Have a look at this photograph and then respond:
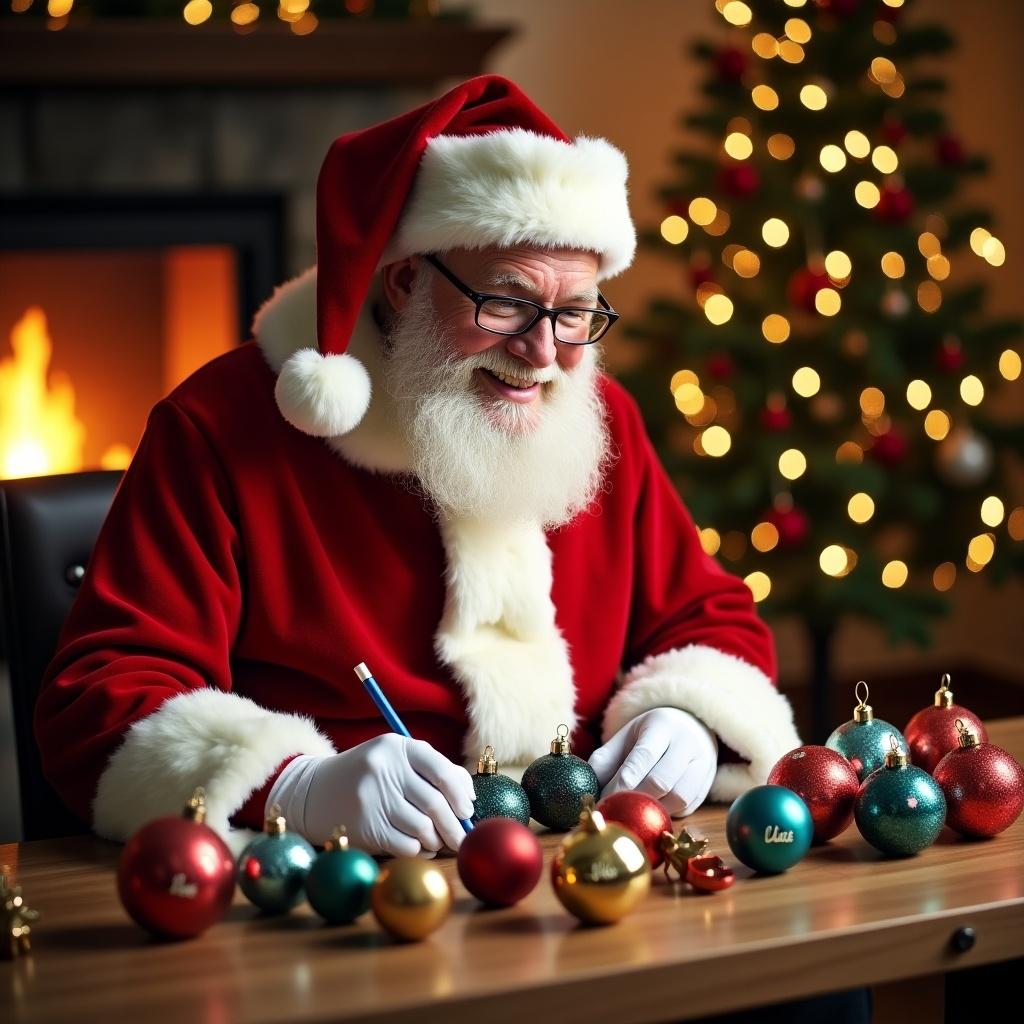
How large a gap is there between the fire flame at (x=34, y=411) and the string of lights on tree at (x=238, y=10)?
31.9 inches

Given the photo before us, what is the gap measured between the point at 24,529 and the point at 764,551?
2.35 metres

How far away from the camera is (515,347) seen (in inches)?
64.2

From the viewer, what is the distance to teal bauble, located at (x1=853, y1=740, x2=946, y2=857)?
121 cm

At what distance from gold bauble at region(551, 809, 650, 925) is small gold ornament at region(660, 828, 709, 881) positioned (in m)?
0.09

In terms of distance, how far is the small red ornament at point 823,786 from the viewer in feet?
4.13

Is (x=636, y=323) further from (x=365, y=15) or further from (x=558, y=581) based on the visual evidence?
(x=558, y=581)

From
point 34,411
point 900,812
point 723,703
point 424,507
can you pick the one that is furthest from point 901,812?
point 34,411

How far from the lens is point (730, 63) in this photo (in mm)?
3699

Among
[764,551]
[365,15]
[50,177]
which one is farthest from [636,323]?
[50,177]

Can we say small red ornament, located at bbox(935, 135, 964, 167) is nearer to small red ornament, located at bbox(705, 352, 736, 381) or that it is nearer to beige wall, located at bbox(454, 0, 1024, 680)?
beige wall, located at bbox(454, 0, 1024, 680)

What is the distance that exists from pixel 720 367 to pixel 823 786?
8.03ft

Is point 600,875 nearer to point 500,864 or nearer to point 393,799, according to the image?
point 500,864

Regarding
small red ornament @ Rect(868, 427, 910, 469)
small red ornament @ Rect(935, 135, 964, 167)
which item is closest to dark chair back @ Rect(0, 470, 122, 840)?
small red ornament @ Rect(868, 427, 910, 469)

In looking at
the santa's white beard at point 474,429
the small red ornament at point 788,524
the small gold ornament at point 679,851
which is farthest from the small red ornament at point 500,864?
the small red ornament at point 788,524
